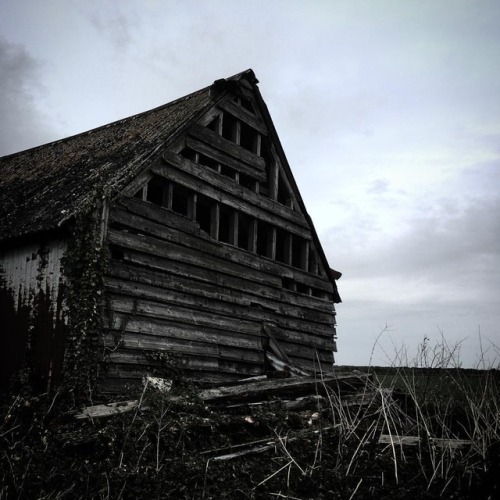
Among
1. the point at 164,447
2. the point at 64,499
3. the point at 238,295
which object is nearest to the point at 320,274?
the point at 238,295

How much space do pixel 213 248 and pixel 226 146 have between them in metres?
2.30

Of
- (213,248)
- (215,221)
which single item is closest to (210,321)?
(213,248)

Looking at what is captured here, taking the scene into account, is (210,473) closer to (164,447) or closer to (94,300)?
(164,447)

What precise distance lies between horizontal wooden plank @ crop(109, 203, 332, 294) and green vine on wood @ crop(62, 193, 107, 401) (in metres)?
0.42

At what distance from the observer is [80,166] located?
11.0 metres

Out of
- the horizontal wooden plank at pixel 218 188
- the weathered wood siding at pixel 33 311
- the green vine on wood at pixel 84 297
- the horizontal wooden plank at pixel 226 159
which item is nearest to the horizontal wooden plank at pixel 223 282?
the green vine on wood at pixel 84 297

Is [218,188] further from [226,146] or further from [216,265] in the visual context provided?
[216,265]

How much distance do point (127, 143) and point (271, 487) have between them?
819 cm

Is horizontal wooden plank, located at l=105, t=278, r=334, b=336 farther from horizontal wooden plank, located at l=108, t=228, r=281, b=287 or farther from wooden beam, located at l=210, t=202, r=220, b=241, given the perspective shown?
wooden beam, located at l=210, t=202, r=220, b=241

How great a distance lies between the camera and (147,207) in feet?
30.3

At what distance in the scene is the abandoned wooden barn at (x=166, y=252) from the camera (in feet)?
27.6

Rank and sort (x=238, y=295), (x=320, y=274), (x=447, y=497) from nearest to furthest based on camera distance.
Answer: (x=447, y=497), (x=238, y=295), (x=320, y=274)

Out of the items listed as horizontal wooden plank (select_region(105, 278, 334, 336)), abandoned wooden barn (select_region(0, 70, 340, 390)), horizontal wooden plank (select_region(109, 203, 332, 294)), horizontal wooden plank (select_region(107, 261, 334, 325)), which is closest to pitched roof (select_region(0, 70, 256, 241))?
abandoned wooden barn (select_region(0, 70, 340, 390))

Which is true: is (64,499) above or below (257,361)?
below
